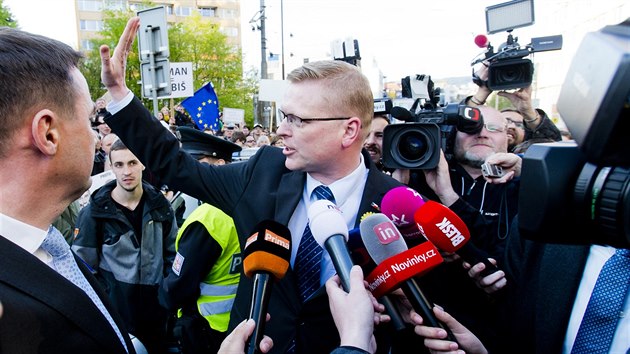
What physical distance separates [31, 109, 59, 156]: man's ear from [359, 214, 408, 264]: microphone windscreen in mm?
972

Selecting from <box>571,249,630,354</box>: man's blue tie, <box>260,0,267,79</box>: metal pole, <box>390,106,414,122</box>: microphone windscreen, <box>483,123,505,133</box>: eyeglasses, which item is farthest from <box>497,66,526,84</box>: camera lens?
<box>260,0,267,79</box>: metal pole

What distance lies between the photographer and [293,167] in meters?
2.07

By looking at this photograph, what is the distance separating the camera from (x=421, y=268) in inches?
52.7

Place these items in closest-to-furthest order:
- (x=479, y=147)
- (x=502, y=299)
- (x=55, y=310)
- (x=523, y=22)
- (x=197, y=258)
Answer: (x=55, y=310) < (x=502, y=299) < (x=197, y=258) < (x=479, y=147) < (x=523, y=22)

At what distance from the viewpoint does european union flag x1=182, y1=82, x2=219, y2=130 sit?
9961 millimetres

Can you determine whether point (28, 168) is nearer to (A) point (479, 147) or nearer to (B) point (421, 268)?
(B) point (421, 268)

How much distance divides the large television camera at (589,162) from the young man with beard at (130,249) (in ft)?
10.1

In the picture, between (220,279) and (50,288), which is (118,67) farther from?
(220,279)

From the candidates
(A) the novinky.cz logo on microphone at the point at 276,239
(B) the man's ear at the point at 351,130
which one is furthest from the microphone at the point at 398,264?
(B) the man's ear at the point at 351,130

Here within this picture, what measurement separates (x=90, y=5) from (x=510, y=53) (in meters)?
72.2

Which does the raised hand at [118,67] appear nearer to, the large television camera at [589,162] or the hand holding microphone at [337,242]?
the hand holding microphone at [337,242]

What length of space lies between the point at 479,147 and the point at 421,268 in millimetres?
1949

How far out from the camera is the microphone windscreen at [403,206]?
1.74m

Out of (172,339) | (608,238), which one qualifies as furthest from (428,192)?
(172,339)
